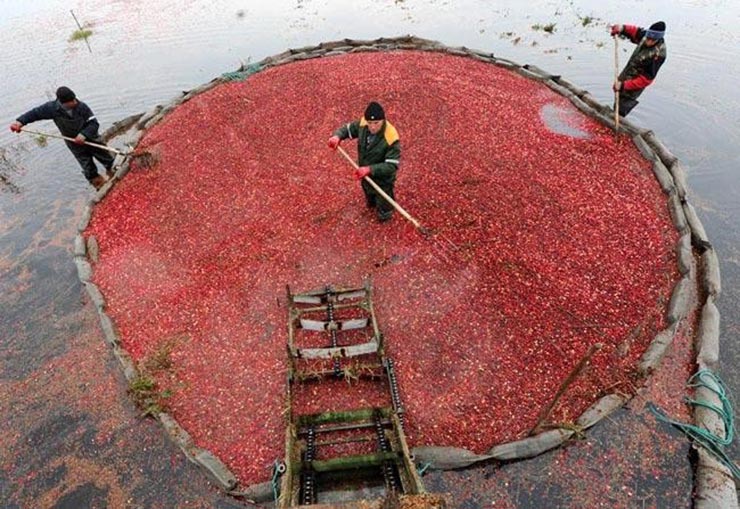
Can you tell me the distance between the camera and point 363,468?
5.25 metres

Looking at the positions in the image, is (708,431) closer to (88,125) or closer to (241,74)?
(88,125)

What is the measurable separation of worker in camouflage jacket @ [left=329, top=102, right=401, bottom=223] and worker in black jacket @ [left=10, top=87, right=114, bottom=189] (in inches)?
240

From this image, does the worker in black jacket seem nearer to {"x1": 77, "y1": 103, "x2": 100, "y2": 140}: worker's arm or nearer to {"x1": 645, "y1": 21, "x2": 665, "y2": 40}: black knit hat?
{"x1": 77, "y1": 103, "x2": 100, "y2": 140}: worker's arm

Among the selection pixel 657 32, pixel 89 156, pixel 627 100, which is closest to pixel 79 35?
pixel 89 156

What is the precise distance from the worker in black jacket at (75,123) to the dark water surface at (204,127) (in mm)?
1073

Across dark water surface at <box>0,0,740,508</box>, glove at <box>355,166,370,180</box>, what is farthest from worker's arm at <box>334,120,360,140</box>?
dark water surface at <box>0,0,740,508</box>

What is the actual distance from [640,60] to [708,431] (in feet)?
26.5

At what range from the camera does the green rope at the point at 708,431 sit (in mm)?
5527

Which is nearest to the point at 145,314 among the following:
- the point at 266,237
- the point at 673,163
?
the point at 266,237

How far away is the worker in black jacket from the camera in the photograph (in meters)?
9.48

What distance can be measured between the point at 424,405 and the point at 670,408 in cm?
326

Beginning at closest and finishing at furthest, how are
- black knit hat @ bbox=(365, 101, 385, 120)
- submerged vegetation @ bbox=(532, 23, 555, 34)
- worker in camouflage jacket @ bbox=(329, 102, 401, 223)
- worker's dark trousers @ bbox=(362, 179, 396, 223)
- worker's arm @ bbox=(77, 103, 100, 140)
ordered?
black knit hat @ bbox=(365, 101, 385, 120) → worker in camouflage jacket @ bbox=(329, 102, 401, 223) → worker's dark trousers @ bbox=(362, 179, 396, 223) → worker's arm @ bbox=(77, 103, 100, 140) → submerged vegetation @ bbox=(532, 23, 555, 34)

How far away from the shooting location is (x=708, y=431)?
5676 mm

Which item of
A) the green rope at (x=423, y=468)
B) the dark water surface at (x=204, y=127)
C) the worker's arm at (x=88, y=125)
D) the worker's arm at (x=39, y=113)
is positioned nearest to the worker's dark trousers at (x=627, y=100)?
the dark water surface at (x=204, y=127)
